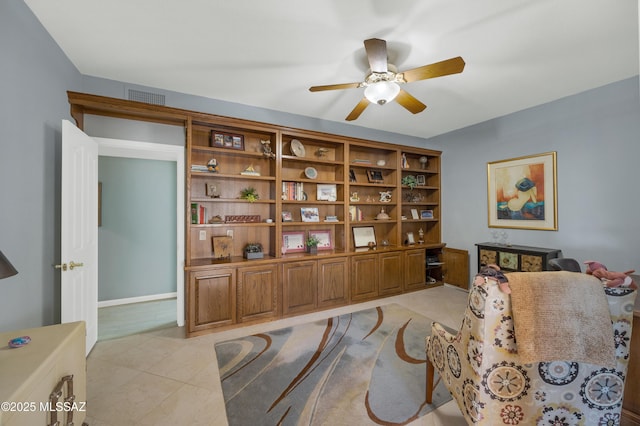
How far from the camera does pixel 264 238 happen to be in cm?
367

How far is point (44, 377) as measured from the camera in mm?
1072

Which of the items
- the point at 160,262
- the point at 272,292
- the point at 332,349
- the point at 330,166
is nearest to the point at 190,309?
the point at 272,292

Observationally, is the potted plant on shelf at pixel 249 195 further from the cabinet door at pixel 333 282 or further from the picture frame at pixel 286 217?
the cabinet door at pixel 333 282

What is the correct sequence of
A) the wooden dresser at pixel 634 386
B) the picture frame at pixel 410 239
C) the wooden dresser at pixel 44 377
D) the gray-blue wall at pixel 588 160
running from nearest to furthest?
the wooden dresser at pixel 44 377 → the wooden dresser at pixel 634 386 → the gray-blue wall at pixel 588 160 → the picture frame at pixel 410 239

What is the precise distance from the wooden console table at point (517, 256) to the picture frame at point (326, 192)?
2.34 metres

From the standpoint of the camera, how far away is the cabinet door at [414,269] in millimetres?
4355

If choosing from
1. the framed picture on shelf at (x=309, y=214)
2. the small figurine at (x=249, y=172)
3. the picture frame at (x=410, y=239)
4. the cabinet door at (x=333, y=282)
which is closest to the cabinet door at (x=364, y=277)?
the cabinet door at (x=333, y=282)

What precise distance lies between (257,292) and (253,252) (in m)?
0.50

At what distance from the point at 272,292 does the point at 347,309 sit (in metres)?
1.12

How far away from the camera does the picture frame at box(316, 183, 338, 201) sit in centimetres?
403

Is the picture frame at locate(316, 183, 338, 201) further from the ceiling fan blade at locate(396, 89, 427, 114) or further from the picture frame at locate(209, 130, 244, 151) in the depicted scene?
the ceiling fan blade at locate(396, 89, 427, 114)

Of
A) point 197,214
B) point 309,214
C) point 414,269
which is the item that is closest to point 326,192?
point 309,214

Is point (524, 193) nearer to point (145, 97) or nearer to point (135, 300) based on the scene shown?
point (145, 97)

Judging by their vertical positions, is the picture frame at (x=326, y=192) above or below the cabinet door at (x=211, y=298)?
above
